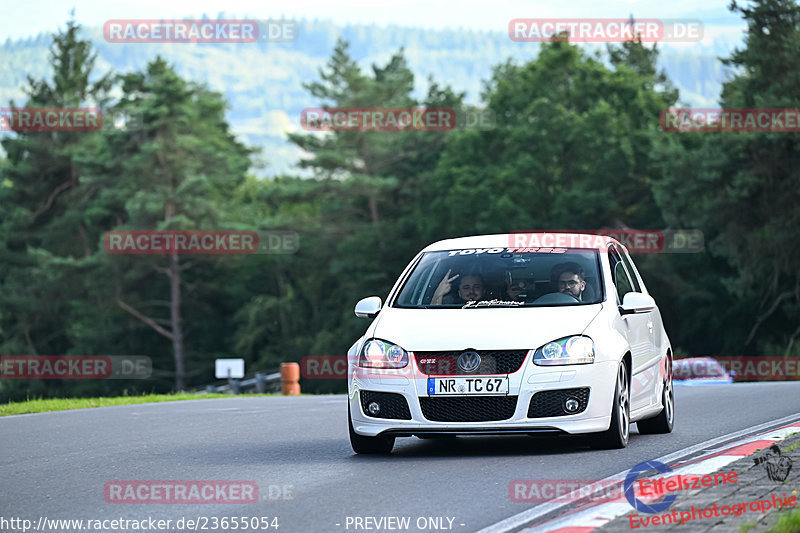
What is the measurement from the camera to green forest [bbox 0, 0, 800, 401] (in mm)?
57812

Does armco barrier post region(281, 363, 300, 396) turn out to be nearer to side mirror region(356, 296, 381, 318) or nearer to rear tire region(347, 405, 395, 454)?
side mirror region(356, 296, 381, 318)

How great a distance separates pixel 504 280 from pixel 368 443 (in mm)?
1803

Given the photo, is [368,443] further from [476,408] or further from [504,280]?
[504,280]

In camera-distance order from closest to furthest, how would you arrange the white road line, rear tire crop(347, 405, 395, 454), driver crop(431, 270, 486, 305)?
the white road line
rear tire crop(347, 405, 395, 454)
driver crop(431, 270, 486, 305)

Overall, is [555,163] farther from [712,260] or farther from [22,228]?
[22,228]

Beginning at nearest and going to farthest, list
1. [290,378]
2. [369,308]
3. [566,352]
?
[566,352] < [369,308] < [290,378]

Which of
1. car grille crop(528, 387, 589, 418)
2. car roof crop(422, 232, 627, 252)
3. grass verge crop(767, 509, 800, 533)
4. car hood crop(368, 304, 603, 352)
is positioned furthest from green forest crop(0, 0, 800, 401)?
grass verge crop(767, 509, 800, 533)

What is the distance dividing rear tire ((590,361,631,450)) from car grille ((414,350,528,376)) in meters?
0.86

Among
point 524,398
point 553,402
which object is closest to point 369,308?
point 524,398

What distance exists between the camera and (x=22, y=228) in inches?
3553

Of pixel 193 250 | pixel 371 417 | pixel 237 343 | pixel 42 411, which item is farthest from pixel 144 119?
pixel 371 417

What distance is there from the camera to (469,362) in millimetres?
10422

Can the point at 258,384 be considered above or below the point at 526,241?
below

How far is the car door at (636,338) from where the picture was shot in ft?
37.6
